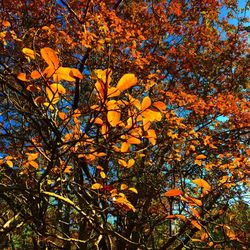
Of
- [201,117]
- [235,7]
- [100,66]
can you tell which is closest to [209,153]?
[201,117]

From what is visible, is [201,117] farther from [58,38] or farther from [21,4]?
[21,4]

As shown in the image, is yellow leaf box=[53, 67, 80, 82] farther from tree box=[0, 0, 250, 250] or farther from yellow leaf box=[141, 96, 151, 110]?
tree box=[0, 0, 250, 250]

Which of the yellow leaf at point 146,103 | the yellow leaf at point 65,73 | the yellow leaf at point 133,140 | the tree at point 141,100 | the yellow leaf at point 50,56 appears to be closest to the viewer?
the yellow leaf at point 50,56

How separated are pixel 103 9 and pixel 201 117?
154 inches

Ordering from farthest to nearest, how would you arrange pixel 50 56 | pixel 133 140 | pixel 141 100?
pixel 141 100, pixel 133 140, pixel 50 56

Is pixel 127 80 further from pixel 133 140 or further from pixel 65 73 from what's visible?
pixel 133 140

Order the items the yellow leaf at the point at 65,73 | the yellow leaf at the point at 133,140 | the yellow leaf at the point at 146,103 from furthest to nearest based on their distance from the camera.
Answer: the yellow leaf at the point at 133,140 → the yellow leaf at the point at 146,103 → the yellow leaf at the point at 65,73

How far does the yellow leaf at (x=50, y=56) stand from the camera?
1.10 meters

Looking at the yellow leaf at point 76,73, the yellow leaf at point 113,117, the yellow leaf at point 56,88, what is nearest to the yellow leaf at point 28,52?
the yellow leaf at point 56,88

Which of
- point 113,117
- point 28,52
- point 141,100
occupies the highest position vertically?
point 141,100

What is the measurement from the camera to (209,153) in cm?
700

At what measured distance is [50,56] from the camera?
113 cm

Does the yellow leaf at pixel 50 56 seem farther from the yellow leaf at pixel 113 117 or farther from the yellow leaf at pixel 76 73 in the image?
the yellow leaf at pixel 113 117

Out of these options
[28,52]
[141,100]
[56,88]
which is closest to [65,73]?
[56,88]
